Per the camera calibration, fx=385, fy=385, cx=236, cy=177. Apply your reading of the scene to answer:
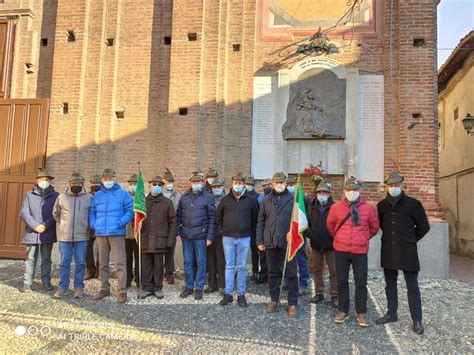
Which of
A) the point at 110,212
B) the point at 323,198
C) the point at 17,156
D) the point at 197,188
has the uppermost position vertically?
the point at 17,156

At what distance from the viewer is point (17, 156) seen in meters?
9.30

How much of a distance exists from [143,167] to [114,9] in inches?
168

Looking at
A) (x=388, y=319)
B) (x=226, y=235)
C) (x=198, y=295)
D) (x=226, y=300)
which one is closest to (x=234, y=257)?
(x=226, y=235)

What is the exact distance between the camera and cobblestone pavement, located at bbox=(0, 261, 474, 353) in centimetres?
432

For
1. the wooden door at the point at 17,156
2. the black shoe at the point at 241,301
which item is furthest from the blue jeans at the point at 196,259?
the wooden door at the point at 17,156

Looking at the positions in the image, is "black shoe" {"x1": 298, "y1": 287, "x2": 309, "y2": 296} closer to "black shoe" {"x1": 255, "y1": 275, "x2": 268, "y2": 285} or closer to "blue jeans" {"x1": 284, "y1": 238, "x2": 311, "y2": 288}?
"blue jeans" {"x1": 284, "y1": 238, "x2": 311, "y2": 288}

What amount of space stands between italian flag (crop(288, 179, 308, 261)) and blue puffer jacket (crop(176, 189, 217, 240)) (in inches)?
54.0

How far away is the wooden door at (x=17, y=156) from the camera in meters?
8.95

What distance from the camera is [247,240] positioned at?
229 inches

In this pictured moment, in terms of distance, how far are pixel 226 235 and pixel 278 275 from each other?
0.97m

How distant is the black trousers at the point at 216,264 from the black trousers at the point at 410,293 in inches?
98.4

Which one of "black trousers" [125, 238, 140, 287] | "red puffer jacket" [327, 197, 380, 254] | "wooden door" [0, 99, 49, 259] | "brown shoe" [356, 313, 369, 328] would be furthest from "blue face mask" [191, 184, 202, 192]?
"wooden door" [0, 99, 49, 259]

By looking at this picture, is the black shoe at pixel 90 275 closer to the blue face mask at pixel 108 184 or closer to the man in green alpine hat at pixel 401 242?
the blue face mask at pixel 108 184

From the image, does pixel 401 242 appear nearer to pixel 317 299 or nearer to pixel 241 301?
pixel 317 299
